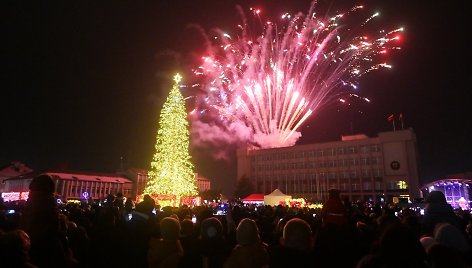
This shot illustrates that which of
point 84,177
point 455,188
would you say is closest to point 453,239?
point 455,188

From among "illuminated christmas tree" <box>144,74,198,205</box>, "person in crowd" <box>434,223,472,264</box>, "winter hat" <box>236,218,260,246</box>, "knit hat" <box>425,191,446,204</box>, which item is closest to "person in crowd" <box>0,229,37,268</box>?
"winter hat" <box>236,218,260,246</box>

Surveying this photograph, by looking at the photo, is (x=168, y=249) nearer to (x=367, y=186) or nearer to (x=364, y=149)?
(x=367, y=186)

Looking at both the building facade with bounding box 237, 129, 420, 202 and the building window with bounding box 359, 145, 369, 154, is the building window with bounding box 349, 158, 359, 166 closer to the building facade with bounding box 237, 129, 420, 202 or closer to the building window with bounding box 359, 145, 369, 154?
the building facade with bounding box 237, 129, 420, 202

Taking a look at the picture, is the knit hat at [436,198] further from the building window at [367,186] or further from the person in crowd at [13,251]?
the building window at [367,186]

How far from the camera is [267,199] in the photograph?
38406 millimetres

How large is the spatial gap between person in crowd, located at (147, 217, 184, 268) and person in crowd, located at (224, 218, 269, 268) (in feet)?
3.15

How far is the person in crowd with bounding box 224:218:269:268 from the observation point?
14.3ft

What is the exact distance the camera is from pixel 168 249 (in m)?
5.01

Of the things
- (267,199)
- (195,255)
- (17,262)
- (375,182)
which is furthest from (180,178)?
(375,182)

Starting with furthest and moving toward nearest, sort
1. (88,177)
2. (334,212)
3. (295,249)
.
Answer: (88,177) < (334,212) < (295,249)

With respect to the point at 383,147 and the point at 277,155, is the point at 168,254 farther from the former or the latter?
the point at 277,155

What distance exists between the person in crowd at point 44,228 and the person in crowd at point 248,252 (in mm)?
2088

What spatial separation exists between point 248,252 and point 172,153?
2665cm

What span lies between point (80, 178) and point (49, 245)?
83.0 m
